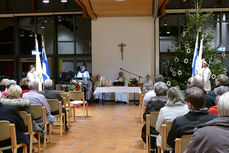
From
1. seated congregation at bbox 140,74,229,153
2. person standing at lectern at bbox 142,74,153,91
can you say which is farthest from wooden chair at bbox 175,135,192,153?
person standing at lectern at bbox 142,74,153,91

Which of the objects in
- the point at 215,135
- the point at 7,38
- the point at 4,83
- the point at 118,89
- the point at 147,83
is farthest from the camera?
the point at 7,38

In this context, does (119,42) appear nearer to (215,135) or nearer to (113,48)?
(113,48)

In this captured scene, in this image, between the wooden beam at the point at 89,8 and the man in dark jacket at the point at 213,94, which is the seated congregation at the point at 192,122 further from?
the wooden beam at the point at 89,8

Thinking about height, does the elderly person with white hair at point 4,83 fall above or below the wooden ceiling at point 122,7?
below

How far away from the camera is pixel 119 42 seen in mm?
12508

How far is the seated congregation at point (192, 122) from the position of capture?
1823 mm

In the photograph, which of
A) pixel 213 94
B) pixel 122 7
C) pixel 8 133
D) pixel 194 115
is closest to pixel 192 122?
pixel 194 115

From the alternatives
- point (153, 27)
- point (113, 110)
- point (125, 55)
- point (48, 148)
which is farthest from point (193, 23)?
point (48, 148)

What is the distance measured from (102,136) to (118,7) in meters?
6.21

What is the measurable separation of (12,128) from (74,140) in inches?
93.9

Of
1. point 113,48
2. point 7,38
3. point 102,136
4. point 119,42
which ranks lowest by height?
point 102,136

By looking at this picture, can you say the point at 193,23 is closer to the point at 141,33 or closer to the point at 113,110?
the point at 141,33

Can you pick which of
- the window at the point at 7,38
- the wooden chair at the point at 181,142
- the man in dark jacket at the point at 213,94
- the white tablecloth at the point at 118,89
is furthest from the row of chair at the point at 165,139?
the window at the point at 7,38

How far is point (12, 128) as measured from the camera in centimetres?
355
